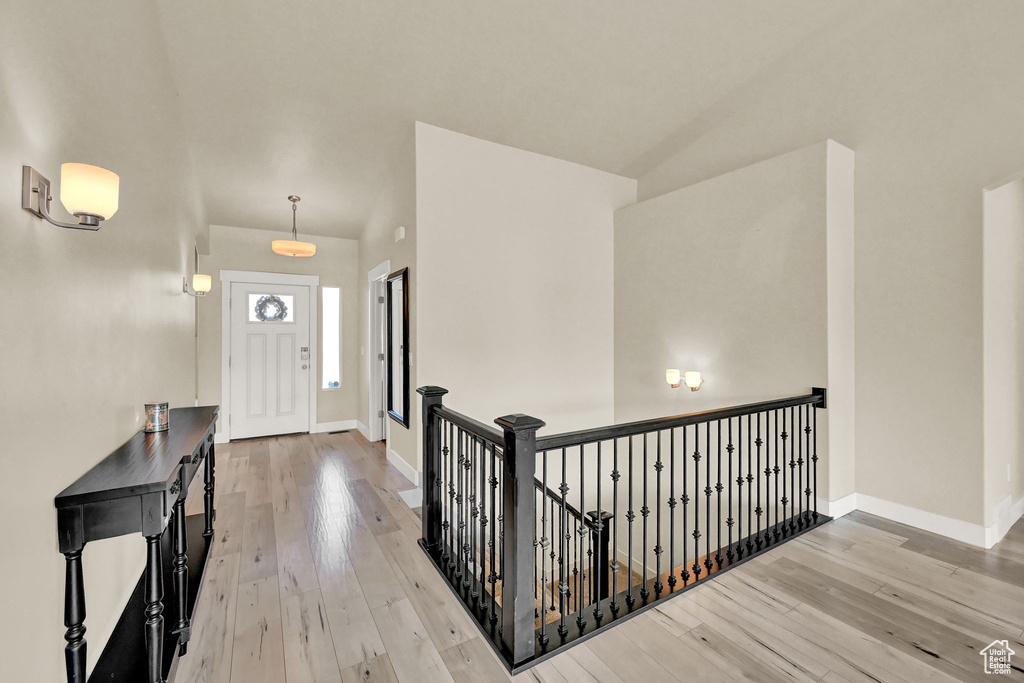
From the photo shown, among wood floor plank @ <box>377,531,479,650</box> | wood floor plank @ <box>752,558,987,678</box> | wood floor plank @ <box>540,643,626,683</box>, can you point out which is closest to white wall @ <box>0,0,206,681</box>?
wood floor plank @ <box>377,531,479,650</box>

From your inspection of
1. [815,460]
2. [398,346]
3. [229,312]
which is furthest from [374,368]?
[815,460]

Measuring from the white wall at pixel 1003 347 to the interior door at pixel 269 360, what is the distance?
655cm

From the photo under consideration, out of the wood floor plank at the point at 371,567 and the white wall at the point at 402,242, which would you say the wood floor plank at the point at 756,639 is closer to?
the wood floor plank at the point at 371,567

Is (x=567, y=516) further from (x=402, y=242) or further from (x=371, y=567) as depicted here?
(x=402, y=242)

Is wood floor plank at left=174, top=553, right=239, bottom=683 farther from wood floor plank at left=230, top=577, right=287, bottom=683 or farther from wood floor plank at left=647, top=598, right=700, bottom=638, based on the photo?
wood floor plank at left=647, top=598, right=700, bottom=638

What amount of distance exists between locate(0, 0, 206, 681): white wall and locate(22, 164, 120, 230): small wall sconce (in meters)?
0.04

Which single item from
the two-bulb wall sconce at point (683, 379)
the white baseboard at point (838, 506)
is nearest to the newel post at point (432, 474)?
the two-bulb wall sconce at point (683, 379)

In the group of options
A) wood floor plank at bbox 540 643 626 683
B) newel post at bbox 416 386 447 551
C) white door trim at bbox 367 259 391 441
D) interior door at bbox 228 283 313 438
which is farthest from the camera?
interior door at bbox 228 283 313 438

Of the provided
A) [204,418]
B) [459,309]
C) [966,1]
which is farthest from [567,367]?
[966,1]

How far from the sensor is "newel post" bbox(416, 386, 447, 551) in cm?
266

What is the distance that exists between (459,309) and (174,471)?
7.83 feet

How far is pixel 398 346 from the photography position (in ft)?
15.3

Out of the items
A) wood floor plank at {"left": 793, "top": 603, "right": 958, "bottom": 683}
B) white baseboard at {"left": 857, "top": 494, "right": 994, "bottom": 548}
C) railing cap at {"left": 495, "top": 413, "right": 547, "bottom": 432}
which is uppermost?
railing cap at {"left": 495, "top": 413, "right": 547, "bottom": 432}

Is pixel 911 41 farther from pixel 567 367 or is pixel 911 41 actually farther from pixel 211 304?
pixel 211 304
